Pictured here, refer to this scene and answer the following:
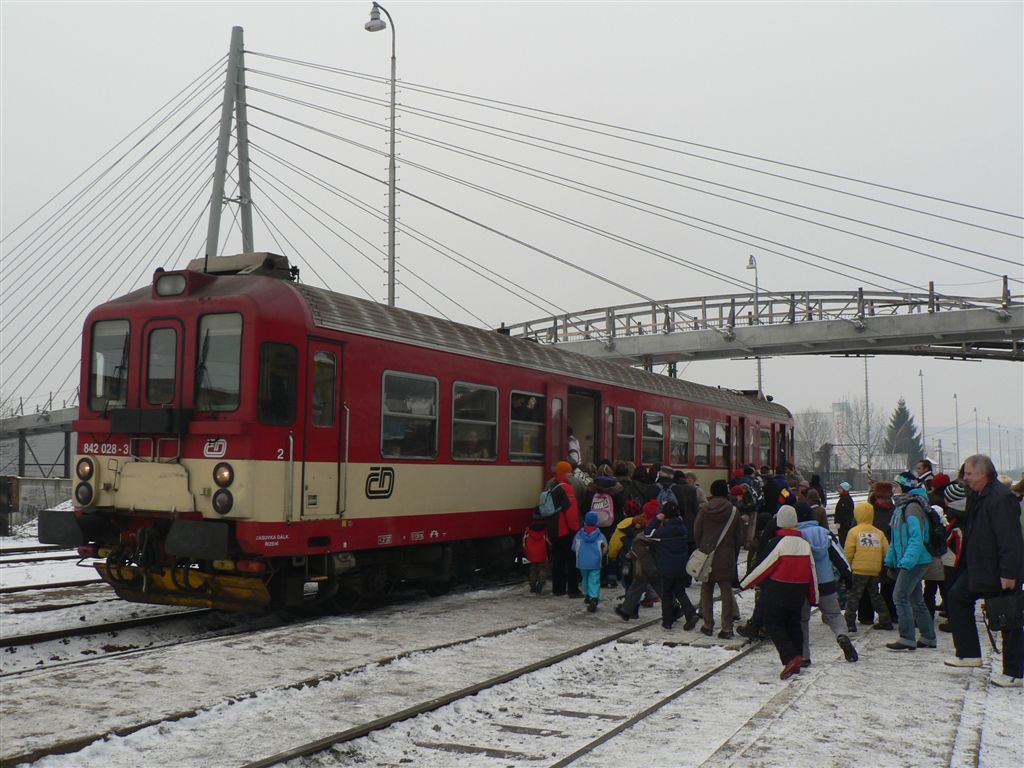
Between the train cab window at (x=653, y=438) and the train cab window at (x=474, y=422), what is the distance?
5.36 metres

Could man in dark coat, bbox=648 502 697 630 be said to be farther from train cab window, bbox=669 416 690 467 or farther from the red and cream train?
train cab window, bbox=669 416 690 467

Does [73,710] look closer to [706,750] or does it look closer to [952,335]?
[706,750]

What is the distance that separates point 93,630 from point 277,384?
2978mm

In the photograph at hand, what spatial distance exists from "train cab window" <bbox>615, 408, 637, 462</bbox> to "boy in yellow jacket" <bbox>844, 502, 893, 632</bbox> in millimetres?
6464

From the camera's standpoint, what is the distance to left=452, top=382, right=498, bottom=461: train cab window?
1166 centimetres

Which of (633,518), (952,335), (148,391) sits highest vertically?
(952,335)

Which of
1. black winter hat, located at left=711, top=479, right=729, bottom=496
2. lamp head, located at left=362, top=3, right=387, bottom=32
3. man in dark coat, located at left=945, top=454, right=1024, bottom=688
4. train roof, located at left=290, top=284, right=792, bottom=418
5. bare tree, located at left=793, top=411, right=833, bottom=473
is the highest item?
lamp head, located at left=362, top=3, right=387, bottom=32

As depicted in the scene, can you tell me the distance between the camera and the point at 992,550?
7461 mm

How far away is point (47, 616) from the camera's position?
1005 cm

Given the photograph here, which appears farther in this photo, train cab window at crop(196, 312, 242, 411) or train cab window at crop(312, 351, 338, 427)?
train cab window at crop(312, 351, 338, 427)

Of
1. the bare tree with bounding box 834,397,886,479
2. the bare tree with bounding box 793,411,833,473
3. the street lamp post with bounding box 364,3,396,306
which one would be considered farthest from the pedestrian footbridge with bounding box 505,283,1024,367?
the bare tree with bounding box 834,397,886,479

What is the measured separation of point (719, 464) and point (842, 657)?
12.5m

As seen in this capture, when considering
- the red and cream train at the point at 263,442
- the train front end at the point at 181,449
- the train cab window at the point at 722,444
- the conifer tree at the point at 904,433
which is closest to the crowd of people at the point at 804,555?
the red and cream train at the point at 263,442

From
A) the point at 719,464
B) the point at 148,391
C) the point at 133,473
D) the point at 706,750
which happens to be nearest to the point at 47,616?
the point at 133,473
